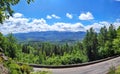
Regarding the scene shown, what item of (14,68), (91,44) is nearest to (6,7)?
(14,68)

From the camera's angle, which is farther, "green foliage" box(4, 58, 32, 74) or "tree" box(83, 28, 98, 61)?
"tree" box(83, 28, 98, 61)

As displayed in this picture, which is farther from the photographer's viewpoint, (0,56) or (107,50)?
(107,50)

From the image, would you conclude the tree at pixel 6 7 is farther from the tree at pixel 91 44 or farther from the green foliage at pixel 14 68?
the tree at pixel 91 44

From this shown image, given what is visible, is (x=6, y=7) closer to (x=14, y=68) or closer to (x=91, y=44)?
(x=14, y=68)

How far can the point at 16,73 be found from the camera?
12.5 meters

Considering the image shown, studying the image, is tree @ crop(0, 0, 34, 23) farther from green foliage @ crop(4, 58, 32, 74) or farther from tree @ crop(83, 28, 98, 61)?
tree @ crop(83, 28, 98, 61)

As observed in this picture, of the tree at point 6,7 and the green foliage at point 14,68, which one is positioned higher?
the tree at point 6,7

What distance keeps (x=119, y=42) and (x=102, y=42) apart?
36.1 m

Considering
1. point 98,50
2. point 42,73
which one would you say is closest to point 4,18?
point 42,73

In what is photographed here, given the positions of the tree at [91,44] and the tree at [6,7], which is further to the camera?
the tree at [91,44]

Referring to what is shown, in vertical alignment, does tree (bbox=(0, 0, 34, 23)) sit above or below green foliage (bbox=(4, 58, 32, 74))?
above

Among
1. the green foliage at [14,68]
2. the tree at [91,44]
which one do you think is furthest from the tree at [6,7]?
the tree at [91,44]

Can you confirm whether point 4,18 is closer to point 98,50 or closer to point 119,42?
point 119,42

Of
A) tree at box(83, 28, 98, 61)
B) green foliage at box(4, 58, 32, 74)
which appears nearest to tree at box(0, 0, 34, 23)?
green foliage at box(4, 58, 32, 74)
